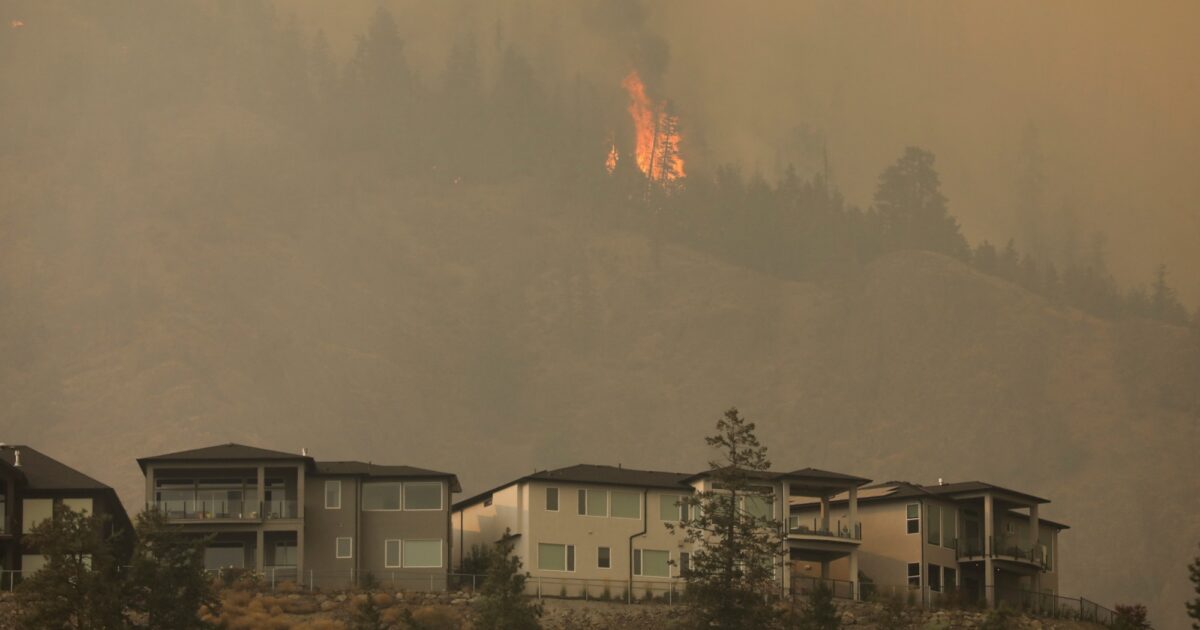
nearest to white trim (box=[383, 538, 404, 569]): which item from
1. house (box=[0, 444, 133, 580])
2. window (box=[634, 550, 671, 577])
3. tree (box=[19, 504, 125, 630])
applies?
window (box=[634, 550, 671, 577])

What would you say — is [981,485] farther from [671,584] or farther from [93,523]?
[93,523]

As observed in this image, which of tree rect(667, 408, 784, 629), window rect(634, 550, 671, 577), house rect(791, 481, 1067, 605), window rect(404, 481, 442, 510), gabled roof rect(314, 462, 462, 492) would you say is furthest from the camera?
house rect(791, 481, 1067, 605)

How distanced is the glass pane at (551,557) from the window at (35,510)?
22.4 m

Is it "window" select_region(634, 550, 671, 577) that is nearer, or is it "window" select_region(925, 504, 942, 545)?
"window" select_region(634, 550, 671, 577)

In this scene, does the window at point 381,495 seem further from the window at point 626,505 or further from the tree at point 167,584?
the tree at point 167,584

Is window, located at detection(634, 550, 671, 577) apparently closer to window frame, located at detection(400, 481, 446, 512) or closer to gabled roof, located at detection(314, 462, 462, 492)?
gabled roof, located at detection(314, 462, 462, 492)

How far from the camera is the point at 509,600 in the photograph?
69.1 m

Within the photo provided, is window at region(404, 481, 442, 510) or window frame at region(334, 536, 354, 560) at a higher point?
window at region(404, 481, 442, 510)

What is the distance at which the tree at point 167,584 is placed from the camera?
66.9 meters

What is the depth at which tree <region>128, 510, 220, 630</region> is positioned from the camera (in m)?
66.9

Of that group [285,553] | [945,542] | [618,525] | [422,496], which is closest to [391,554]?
[422,496]

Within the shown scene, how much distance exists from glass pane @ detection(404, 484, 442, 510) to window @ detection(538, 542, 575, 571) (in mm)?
5356

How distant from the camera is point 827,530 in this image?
321 feet

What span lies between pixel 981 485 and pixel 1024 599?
629 centimetres
